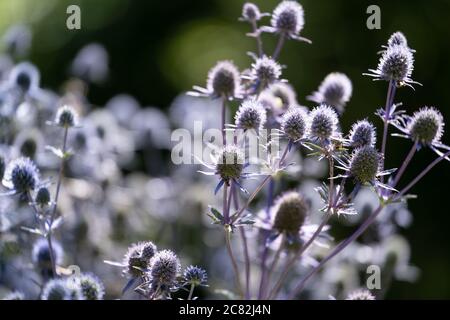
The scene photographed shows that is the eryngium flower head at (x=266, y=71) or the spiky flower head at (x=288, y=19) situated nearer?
the eryngium flower head at (x=266, y=71)

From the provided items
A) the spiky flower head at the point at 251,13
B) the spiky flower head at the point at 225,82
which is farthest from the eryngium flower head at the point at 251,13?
the spiky flower head at the point at 225,82

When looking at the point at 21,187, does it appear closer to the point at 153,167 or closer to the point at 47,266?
the point at 47,266

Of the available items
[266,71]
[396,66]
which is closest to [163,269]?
[266,71]

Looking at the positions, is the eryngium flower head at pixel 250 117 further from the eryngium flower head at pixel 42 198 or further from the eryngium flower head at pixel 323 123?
the eryngium flower head at pixel 42 198

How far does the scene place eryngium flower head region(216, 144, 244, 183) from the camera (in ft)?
5.64

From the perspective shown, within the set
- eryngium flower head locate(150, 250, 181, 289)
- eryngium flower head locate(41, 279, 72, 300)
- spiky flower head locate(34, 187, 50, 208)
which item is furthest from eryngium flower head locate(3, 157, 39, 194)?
eryngium flower head locate(150, 250, 181, 289)

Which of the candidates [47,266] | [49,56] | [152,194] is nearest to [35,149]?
[47,266]

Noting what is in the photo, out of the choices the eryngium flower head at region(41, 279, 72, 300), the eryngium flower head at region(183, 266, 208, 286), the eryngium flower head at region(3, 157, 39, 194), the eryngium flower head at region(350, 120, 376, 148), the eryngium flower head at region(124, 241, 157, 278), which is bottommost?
the eryngium flower head at region(41, 279, 72, 300)

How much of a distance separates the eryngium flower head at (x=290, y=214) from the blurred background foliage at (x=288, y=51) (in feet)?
7.61

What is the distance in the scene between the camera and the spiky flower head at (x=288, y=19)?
219cm

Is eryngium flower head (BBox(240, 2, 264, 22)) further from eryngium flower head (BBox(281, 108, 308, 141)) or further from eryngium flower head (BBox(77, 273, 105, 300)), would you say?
eryngium flower head (BBox(77, 273, 105, 300))

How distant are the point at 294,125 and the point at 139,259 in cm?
52

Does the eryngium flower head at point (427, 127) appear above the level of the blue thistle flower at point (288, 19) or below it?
below

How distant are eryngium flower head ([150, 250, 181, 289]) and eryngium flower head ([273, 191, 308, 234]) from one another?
21.5 inches
